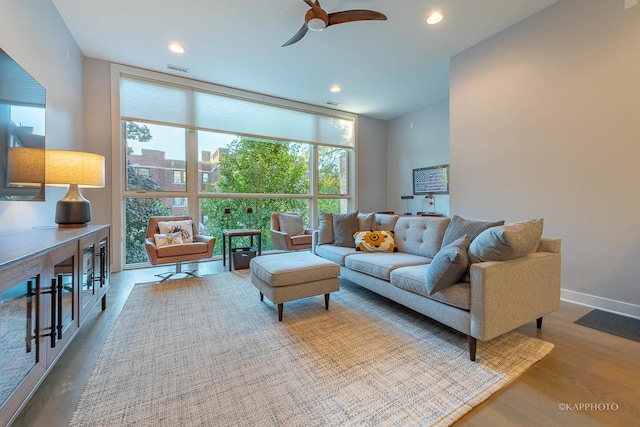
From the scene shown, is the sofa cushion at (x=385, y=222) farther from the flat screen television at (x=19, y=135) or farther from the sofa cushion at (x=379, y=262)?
→ the flat screen television at (x=19, y=135)

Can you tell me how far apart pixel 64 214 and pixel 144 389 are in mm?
1758

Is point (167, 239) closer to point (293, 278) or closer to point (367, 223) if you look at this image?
point (293, 278)

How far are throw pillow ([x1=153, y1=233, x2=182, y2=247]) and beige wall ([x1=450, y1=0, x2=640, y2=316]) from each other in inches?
161

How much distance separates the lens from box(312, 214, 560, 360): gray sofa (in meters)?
1.69

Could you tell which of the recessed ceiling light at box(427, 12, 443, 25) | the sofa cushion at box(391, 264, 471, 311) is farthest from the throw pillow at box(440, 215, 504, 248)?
the recessed ceiling light at box(427, 12, 443, 25)

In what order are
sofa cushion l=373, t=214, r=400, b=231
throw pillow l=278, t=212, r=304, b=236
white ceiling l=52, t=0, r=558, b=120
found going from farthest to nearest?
throw pillow l=278, t=212, r=304, b=236
sofa cushion l=373, t=214, r=400, b=231
white ceiling l=52, t=0, r=558, b=120

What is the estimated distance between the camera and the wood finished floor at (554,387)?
1.29m

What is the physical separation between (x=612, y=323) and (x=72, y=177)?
15.8 ft

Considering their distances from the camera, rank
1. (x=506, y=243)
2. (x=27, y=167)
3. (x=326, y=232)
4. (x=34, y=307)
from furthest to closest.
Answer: (x=326, y=232) → (x=27, y=167) → (x=506, y=243) → (x=34, y=307)

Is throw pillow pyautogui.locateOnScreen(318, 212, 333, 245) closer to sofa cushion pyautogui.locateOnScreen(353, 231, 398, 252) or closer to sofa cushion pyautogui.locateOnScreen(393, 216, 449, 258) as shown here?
sofa cushion pyautogui.locateOnScreen(353, 231, 398, 252)

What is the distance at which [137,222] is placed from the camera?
4.21m

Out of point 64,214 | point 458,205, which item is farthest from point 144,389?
point 458,205

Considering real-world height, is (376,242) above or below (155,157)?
below

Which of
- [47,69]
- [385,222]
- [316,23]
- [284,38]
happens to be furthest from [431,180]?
[47,69]
